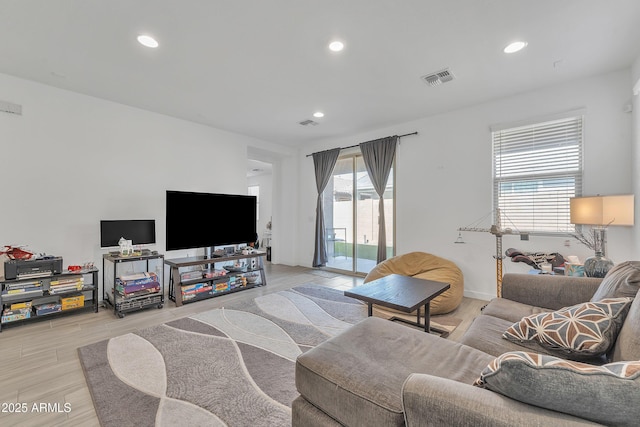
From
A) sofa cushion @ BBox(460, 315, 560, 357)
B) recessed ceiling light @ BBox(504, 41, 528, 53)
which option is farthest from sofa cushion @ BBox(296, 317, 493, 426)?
recessed ceiling light @ BBox(504, 41, 528, 53)

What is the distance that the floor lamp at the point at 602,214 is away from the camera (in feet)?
7.82

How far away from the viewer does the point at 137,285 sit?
335 centimetres

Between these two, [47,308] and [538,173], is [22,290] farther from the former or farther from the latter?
[538,173]

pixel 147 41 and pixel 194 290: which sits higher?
pixel 147 41

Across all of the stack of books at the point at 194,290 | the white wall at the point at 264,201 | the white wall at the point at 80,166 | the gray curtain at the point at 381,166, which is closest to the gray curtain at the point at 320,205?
the gray curtain at the point at 381,166

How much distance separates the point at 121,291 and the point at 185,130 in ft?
8.55

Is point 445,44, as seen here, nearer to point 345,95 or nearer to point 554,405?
point 345,95

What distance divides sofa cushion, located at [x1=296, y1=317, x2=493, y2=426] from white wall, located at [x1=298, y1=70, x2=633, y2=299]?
292 cm

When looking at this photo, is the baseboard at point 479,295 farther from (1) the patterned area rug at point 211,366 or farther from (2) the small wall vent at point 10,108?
(2) the small wall vent at point 10,108

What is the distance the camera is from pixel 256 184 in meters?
9.50

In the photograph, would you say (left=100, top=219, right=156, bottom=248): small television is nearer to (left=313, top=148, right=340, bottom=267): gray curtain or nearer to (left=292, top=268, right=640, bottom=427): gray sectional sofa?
(left=313, top=148, right=340, bottom=267): gray curtain

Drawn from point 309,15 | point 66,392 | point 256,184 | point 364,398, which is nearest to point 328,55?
point 309,15

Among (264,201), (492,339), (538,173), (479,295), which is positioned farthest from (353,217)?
(264,201)

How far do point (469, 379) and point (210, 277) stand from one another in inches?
142
